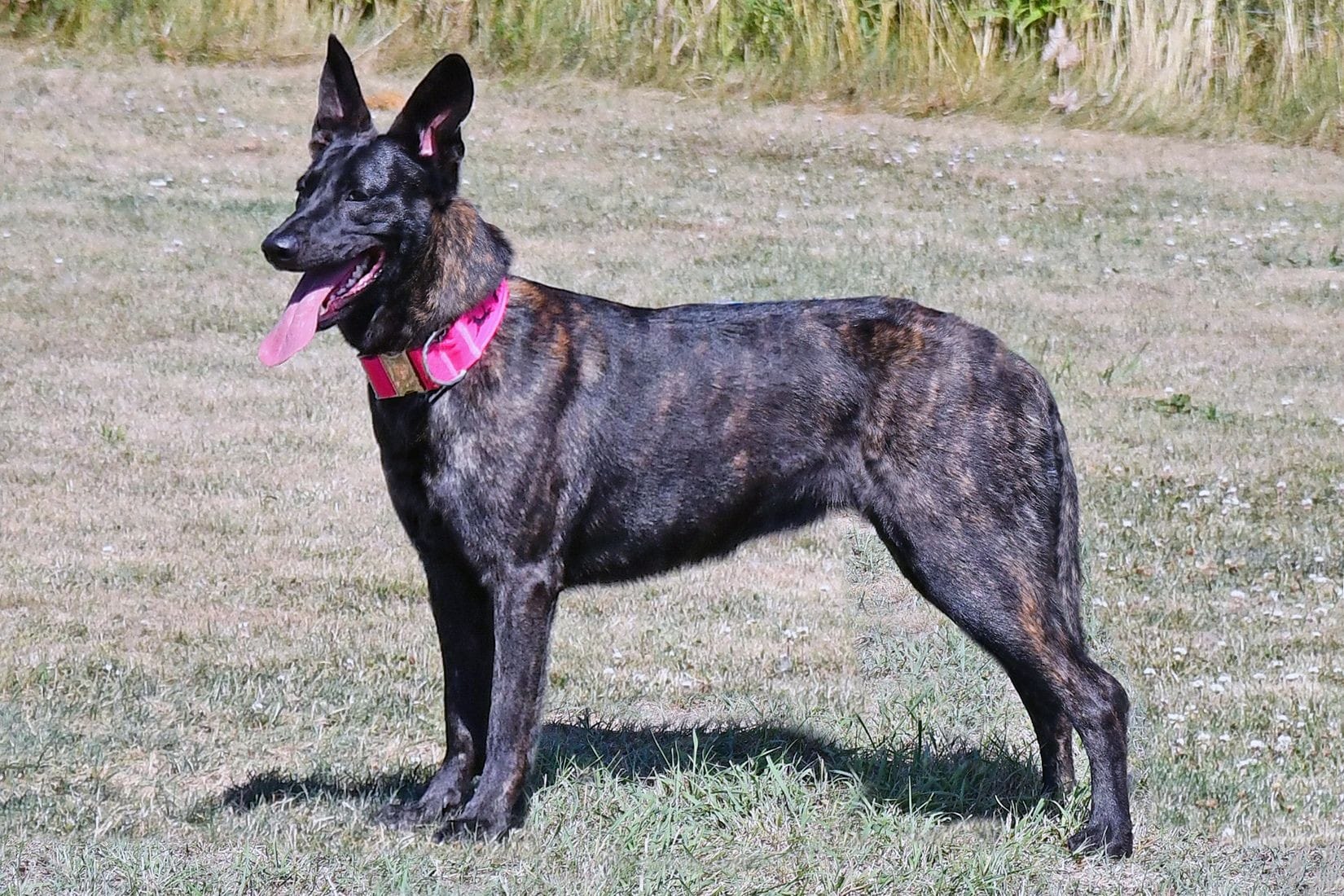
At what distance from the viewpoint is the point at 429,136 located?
4.75 meters

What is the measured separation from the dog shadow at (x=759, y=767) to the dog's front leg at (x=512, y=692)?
0.29 m

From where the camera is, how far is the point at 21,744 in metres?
5.39

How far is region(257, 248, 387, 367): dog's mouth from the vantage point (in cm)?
442

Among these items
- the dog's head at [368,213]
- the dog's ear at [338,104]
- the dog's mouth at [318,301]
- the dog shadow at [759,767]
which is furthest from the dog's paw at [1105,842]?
the dog's ear at [338,104]

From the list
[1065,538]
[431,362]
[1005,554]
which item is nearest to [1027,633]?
[1005,554]

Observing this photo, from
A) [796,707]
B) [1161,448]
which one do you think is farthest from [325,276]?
[1161,448]

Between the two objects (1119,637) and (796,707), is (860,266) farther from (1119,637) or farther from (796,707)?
(796,707)

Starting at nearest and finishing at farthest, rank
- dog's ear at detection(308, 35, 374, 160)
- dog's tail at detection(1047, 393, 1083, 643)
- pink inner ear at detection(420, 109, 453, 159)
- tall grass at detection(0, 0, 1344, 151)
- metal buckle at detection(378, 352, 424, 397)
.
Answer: metal buckle at detection(378, 352, 424, 397)
pink inner ear at detection(420, 109, 453, 159)
dog's ear at detection(308, 35, 374, 160)
dog's tail at detection(1047, 393, 1083, 643)
tall grass at detection(0, 0, 1344, 151)

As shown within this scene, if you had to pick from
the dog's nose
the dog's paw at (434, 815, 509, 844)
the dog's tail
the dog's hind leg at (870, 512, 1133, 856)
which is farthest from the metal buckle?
the dog's tail

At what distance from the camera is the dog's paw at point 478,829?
4.68m

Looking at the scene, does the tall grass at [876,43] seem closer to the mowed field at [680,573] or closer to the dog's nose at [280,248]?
the mowed field at [680,573]

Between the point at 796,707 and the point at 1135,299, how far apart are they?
23.0 feet

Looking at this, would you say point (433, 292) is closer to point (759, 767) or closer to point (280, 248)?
point (280, 248)

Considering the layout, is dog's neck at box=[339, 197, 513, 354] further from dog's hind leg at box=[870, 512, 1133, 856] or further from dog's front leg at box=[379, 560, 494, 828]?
dog's hind leg at box=[870, 512, 1133, 856]
